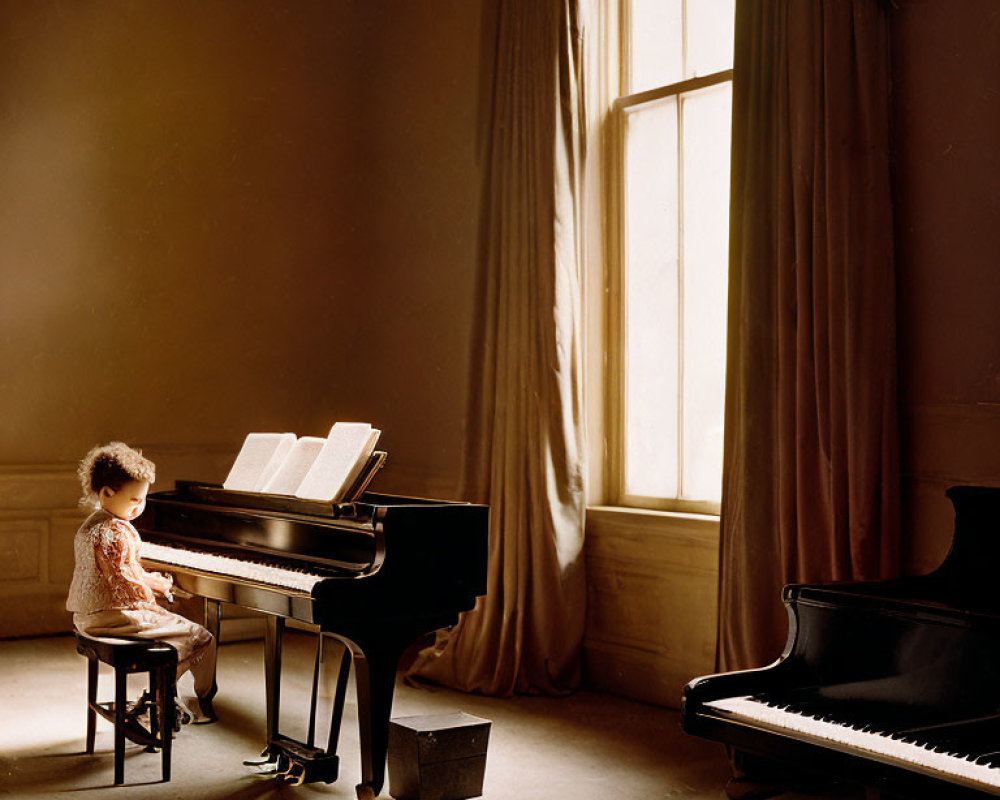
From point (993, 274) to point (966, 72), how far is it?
66cm

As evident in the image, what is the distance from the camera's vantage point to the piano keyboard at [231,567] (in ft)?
11.2

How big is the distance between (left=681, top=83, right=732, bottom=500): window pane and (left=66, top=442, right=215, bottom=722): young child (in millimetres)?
2173

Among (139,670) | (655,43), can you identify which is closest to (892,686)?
(139,670)

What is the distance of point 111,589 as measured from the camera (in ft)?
12.3

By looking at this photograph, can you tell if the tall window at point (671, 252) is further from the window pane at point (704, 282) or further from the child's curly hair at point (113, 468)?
the child's curly hair at point (113, 468)

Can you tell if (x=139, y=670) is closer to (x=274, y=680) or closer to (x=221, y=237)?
(x=274, y=680)

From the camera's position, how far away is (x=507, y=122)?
5.23 metres

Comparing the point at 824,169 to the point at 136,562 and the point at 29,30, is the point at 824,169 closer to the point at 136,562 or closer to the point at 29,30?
the point at 136,562

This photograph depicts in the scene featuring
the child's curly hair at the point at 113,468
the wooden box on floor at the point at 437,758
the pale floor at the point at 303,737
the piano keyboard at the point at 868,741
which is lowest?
the pale floor at the point at 303,737

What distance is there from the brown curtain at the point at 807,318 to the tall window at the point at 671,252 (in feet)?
1.90

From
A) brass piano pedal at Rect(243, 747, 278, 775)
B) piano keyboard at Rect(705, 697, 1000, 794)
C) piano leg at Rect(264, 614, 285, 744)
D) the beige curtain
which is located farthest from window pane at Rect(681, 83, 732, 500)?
piano keyboard at Rect(705, 697, 1000, 794)

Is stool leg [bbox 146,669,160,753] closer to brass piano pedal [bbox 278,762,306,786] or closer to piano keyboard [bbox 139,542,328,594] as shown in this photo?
piano keyboard [bbox 139,542,328,594]

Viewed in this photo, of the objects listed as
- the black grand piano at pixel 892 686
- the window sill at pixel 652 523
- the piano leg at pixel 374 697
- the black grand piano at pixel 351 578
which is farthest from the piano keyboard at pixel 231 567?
the window sill at pixel 652 523

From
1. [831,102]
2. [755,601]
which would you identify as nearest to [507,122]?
[831,102]
